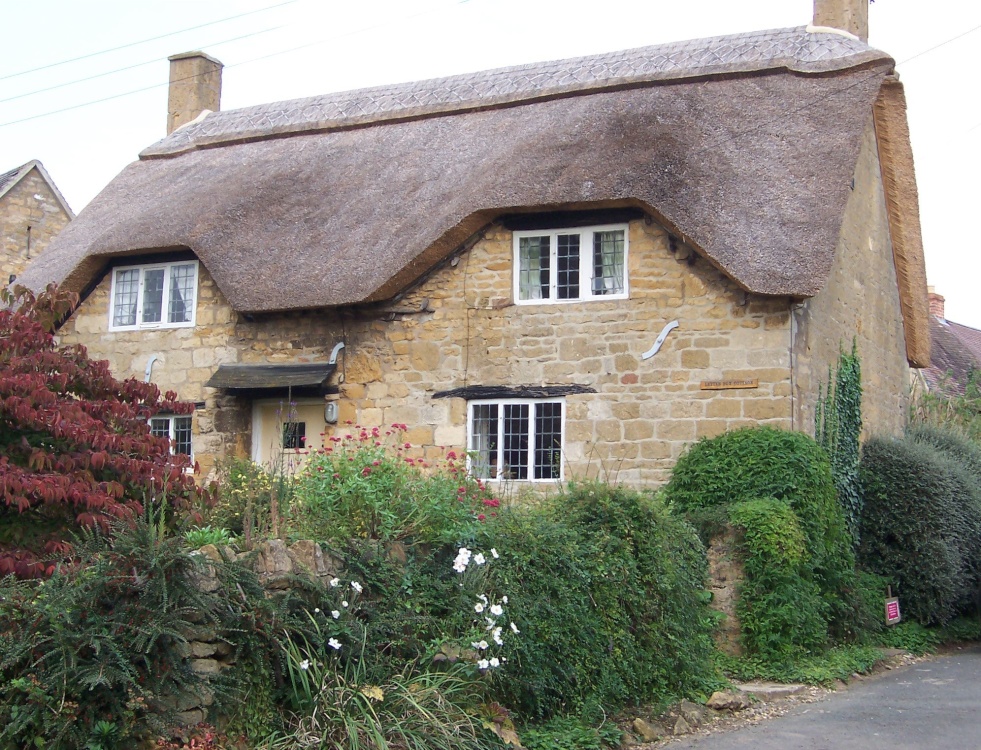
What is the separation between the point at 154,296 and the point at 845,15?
10.6 meters

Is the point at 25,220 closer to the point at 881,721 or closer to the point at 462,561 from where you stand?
the point at 462,561

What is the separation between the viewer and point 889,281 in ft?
58.3

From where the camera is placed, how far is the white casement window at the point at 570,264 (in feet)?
46.2

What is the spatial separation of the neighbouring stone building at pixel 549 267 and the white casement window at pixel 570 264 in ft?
0.09

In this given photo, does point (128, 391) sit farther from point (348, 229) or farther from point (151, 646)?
point (348, 229)

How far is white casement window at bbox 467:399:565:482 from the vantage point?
1395cm

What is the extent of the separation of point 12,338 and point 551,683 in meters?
4.52

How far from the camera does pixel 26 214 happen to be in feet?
84.6

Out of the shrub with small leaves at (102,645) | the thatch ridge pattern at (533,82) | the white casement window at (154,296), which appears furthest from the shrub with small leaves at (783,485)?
the white casement window at (154,296)

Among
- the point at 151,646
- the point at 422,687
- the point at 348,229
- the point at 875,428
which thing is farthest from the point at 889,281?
the point at 151,646

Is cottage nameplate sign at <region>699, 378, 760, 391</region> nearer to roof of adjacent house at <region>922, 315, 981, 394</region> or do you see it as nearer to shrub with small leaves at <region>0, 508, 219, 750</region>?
shrub with small leaves at <region>0, 508, 219, 750</region>

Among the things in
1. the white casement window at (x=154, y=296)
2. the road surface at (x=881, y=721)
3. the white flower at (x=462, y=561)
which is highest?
the white casement window at (x=154, y=296)

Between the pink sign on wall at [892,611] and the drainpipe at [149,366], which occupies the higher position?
the drainpipe at [149,366]

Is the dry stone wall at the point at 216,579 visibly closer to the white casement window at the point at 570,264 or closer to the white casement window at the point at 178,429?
the white casement window at the point at 570,264
